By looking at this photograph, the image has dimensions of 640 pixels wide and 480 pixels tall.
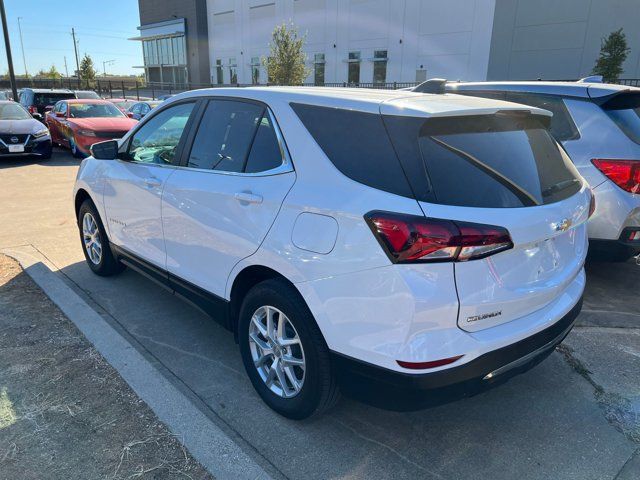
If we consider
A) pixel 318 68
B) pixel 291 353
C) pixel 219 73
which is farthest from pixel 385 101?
pixel 219 73

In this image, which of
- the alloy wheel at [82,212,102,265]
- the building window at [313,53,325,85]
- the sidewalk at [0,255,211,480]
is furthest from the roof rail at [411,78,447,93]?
the building window at [313,53,325,85]

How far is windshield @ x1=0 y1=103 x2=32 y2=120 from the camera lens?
12760mm

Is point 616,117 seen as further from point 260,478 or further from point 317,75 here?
point 317,75

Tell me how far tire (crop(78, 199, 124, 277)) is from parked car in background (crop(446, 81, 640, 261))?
433 cm

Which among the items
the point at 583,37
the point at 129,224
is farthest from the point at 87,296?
the point at 583,37

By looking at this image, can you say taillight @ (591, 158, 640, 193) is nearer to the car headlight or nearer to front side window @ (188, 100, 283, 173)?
front side window @ (188, 100, 283, 173)

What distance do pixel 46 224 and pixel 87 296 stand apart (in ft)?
9.80

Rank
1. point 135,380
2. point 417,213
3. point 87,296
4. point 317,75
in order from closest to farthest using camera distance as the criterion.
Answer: point 417,213, point 135,380, point 87,296, point 317,75

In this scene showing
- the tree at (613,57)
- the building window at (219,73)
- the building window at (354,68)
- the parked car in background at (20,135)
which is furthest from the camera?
the building window at (219,73)

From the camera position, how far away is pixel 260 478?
2.29 m

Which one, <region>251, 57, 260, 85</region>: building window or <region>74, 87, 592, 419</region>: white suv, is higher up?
<region>251, 57, 260, 85</region>: building window

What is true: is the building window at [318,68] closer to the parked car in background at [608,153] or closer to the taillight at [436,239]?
→ the parked car in background at [608,153]

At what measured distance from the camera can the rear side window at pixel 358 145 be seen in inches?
82.9

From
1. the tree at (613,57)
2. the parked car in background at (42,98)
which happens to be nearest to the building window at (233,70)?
the parked car in background at (42,98)
